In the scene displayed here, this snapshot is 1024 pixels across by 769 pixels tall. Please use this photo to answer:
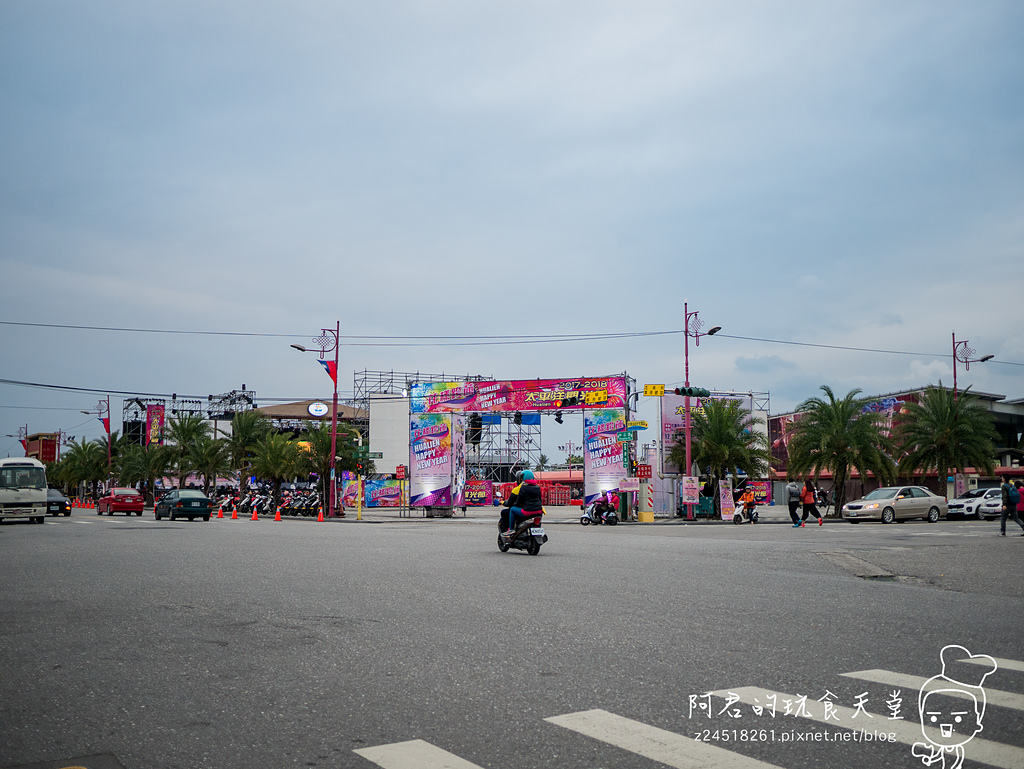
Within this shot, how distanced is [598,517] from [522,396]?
432 inches

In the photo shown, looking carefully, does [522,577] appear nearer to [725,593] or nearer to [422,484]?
[725,593]

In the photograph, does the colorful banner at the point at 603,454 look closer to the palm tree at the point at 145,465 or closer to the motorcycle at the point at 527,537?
the motorcycle at the point at 527,537

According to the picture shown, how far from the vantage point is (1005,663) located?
640cm

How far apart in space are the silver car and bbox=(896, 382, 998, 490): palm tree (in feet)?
32.3

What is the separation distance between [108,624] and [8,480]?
34.1 m

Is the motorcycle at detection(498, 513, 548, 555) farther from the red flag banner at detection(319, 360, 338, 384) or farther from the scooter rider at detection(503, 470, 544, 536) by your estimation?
the red flag banner at detection(319, 360, 338, 384)

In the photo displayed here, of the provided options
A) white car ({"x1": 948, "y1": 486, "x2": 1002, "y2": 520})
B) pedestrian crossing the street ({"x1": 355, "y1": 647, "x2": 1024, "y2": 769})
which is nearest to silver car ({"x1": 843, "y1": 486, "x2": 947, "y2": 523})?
white car ({"x1": 948, "y1": 486, "x2": 1002, "y2": 520})

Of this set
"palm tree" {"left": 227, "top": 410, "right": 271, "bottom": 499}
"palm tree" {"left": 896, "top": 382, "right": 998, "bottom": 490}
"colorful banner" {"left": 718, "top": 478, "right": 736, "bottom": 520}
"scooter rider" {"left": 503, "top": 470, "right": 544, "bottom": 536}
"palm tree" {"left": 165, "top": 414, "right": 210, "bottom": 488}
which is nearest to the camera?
"scooter rider" {"left": 503, "top": 470, "right": 544, "bottom": 536}

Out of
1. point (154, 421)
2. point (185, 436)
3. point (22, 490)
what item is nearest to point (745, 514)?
point (22, 490)

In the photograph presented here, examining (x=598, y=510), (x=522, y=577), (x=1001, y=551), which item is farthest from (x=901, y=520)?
(x=522, y=577)

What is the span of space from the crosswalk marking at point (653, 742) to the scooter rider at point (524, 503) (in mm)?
12318

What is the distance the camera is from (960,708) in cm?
507

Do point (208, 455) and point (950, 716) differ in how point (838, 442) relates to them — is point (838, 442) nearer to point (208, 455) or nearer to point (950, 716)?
A: point (950, 716)

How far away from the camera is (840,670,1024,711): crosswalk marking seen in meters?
5.20
